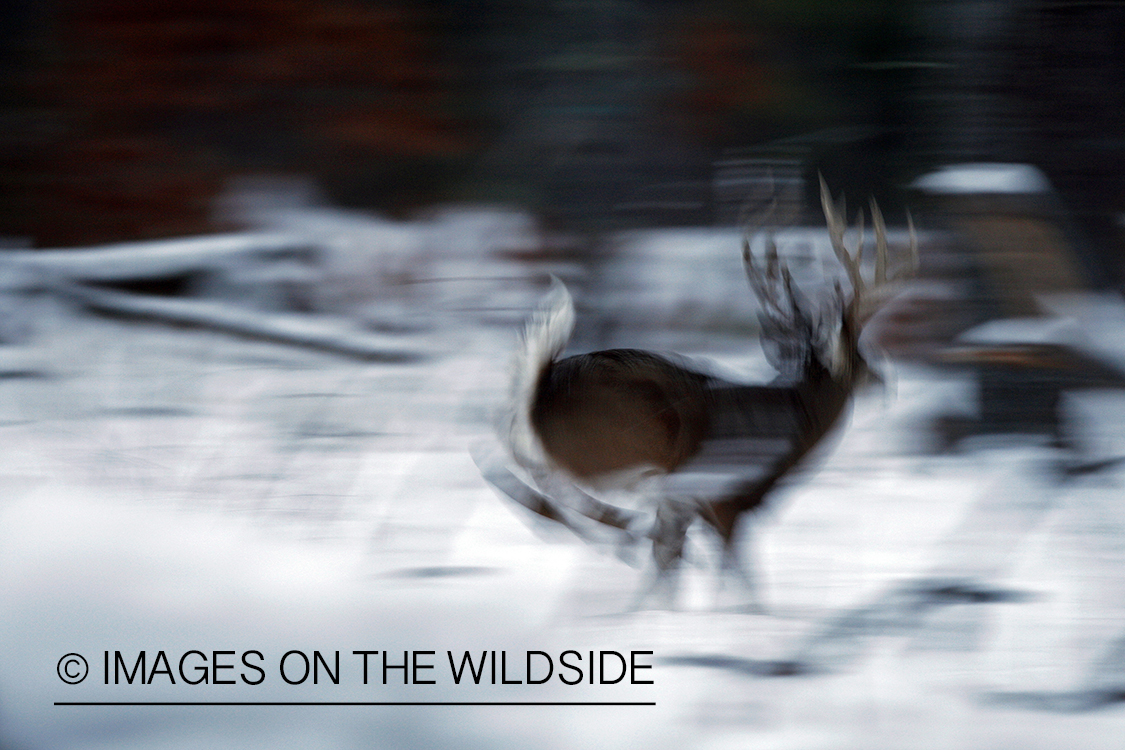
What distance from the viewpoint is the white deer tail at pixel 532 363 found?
0.69m

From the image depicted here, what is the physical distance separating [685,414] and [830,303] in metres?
0.17

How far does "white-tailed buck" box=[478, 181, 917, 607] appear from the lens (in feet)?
2.33

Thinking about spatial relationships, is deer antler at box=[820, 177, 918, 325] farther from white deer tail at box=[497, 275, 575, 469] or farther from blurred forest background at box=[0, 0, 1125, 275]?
white deer tail at box=[497, 275, 575, 469]

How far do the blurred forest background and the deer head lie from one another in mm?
40

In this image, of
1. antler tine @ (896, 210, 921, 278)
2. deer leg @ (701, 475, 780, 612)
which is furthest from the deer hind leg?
antler tine @ (896, 210, 921, 278)

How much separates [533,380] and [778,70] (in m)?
0.35

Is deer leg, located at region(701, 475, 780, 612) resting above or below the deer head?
below

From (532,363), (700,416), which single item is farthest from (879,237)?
(532,363)

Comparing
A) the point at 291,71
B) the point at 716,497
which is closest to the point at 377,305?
the point at 291,71

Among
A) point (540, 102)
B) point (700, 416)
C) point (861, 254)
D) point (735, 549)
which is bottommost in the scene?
point (735, 549)

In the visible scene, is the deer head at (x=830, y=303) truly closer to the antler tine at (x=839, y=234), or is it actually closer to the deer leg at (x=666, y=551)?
the antler tine at (x=839, y=234)

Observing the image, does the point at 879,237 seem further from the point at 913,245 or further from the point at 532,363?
the point at 532,363

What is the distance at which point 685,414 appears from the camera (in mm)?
737

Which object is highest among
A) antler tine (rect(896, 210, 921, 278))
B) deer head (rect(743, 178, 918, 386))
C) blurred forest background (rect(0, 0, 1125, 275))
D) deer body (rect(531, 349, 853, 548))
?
blurred forest background (rect(0, 0, 1125, 275))
